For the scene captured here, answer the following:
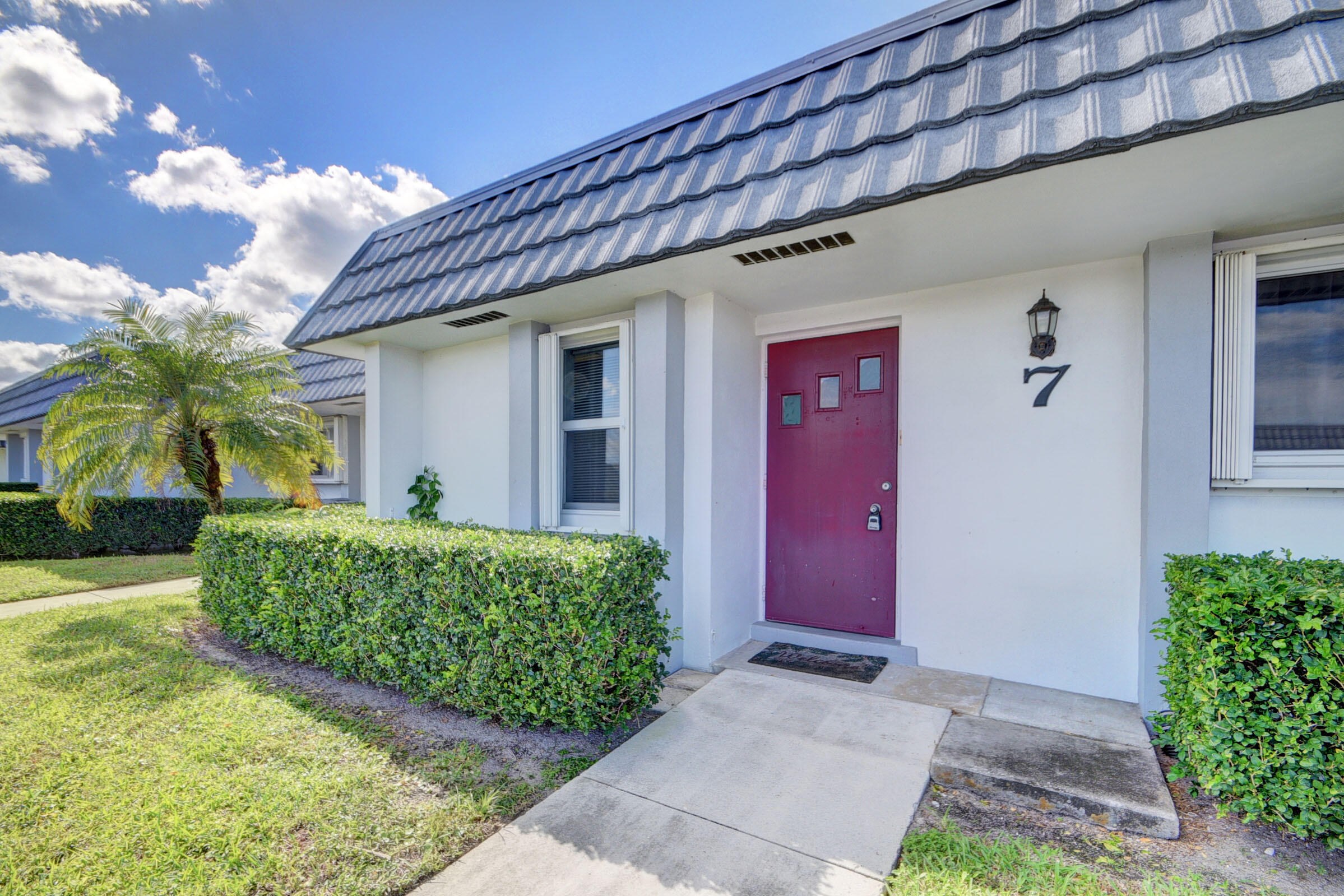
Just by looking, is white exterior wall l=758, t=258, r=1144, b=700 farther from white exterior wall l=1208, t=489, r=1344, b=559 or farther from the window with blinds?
the window with blinds

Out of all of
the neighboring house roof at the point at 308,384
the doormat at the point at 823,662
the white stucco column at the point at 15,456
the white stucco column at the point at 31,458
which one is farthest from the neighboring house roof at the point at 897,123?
the white stucco column at the point at 15,456

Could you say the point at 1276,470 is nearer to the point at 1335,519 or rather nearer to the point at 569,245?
the point at 1335,519

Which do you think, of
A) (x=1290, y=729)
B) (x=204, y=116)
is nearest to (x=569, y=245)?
(x=1290, y=729)

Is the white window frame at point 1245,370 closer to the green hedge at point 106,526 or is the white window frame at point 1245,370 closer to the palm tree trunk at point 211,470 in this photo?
the palm tree trunk at point 211,470

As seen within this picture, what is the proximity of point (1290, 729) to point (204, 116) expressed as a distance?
11.4 m

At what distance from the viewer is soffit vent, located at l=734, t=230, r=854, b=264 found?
3.21 meters

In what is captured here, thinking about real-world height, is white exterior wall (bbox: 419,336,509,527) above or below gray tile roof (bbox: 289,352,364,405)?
below

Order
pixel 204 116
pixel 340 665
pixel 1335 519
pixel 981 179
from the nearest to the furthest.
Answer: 1. pixel 981 179
2. pixel 1335 519
3. pixel 340 665
4. pixel 204 116

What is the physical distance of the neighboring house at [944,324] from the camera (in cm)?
242

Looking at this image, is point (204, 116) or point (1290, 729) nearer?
point (1290, 729)

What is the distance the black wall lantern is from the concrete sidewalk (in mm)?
2452

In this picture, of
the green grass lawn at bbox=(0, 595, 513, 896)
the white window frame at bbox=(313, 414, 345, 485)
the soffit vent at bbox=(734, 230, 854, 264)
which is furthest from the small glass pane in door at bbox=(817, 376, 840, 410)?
the white window frame at bbox=(313, 414, 345, 485)

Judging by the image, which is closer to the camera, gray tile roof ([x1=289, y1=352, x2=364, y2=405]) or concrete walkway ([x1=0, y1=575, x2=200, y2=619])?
concrete walkway ([x1=0, y1=575, x2=200, y2=619])

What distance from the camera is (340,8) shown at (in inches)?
225
